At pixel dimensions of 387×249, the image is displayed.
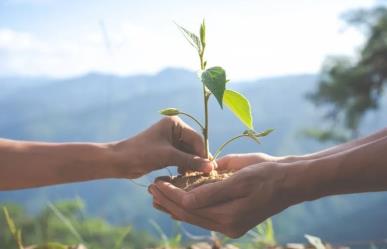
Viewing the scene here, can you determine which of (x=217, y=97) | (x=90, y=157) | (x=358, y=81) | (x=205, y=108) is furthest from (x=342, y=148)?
(x=358, y=81)

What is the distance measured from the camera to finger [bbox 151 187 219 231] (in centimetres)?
104

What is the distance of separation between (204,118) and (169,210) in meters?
0.22

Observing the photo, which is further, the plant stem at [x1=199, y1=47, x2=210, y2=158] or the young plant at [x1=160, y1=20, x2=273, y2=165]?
the plant stem at [x1=199, y1=47, x2=210, y2=158]

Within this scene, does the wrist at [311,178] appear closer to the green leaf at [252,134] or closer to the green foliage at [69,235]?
the green leaf at [252,134]

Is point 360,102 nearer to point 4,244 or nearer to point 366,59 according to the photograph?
point 366,59

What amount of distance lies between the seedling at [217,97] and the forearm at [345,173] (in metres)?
0.20

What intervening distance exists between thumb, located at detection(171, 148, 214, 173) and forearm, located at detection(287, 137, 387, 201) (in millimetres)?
305

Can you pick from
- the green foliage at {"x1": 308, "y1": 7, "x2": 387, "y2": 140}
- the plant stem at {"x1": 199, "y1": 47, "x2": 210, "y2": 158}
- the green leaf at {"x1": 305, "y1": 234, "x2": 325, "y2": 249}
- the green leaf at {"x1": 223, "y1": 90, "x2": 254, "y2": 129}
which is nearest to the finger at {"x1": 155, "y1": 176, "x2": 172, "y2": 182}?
the plant stem at {"x1": 199, "y1": 47, "x2": 210, "y2": 158}

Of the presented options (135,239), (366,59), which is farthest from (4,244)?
(366,59)

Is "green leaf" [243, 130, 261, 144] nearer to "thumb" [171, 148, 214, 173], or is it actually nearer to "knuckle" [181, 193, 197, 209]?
"thumb" [171, 148, 214, 173]

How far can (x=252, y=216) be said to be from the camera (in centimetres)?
99

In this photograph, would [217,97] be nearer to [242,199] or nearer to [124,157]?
[242,199]

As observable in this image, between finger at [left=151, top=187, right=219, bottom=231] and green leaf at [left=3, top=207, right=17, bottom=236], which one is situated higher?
finger at [left=151, top=187, right=219, bottom=231]

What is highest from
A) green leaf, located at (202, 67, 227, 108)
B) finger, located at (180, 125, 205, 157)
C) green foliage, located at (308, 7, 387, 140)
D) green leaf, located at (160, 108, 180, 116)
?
green leaf, located at (202, 67, 227, 108)
